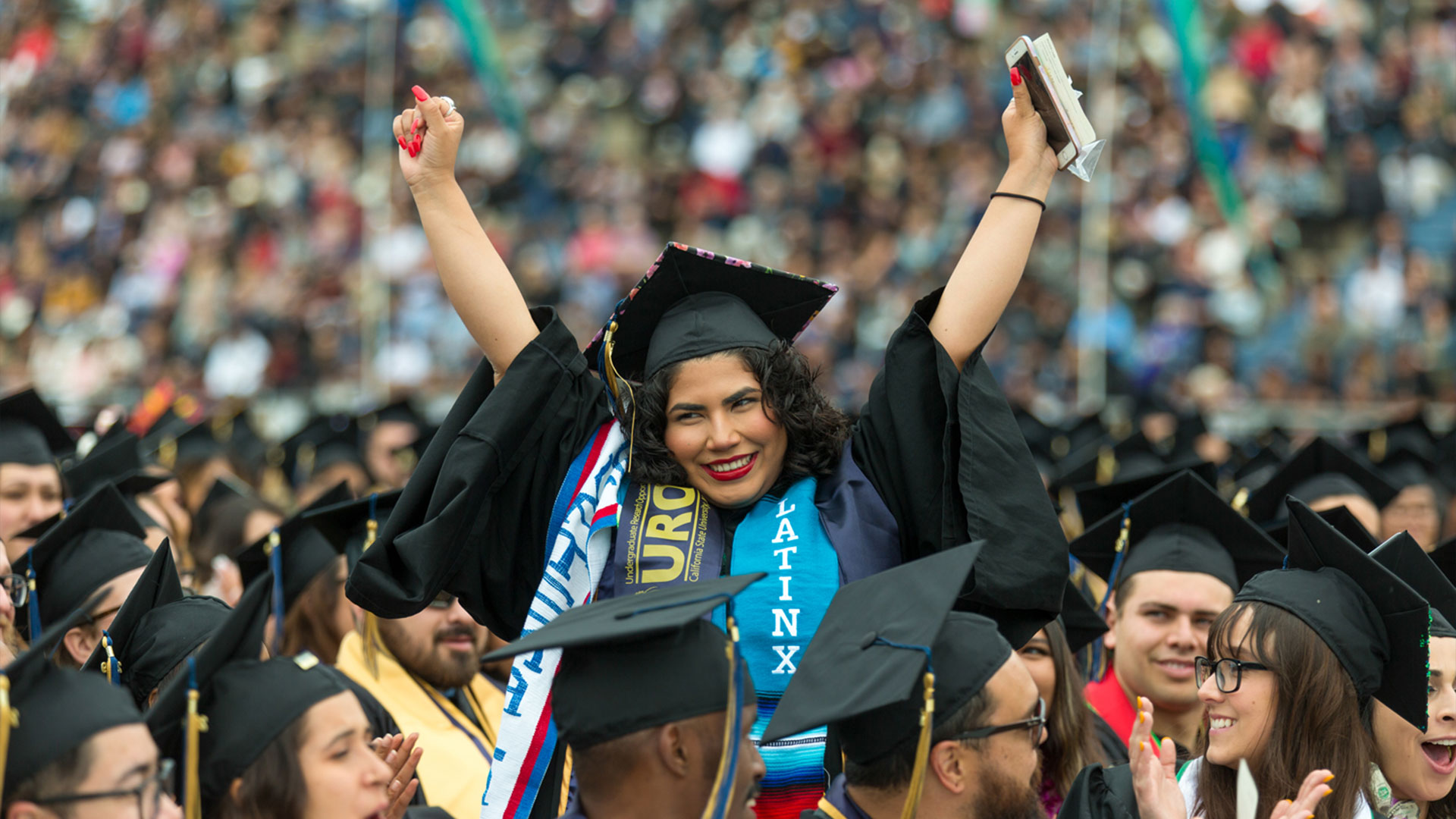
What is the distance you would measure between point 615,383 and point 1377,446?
6.60 meters

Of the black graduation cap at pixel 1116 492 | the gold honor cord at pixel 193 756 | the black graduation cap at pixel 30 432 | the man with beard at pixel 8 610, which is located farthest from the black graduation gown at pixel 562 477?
the black graduation cap at pixel 30 432

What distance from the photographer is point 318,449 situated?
28.2 feet

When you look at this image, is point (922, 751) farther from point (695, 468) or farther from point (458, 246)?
point (458, 246)

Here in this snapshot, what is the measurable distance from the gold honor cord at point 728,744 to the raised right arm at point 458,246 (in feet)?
2.99

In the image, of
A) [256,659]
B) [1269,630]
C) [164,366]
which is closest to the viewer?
[256,659]

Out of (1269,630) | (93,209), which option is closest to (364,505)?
(1269,630)

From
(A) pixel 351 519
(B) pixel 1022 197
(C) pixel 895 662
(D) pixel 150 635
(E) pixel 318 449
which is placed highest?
(B) pixel 1022 197

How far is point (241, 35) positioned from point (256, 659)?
756 inches

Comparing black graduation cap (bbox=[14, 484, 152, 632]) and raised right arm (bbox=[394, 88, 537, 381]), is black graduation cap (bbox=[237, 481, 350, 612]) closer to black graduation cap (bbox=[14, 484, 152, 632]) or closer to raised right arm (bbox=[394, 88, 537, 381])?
black graduation cap (bbox=[14, 484, 152, 632])

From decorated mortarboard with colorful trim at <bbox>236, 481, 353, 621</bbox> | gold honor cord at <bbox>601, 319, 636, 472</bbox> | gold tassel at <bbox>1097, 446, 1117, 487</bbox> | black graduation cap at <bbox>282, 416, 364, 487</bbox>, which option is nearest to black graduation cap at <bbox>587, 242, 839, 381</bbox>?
gold honor cord at <bbox>601, 319, 636, 472</bbox>

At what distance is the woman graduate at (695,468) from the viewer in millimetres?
3180

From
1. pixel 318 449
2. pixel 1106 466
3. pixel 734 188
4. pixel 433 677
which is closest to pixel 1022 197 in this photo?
pixel 433 677

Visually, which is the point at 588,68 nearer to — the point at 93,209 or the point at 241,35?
the point at 241,35

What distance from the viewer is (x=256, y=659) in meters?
2.78
